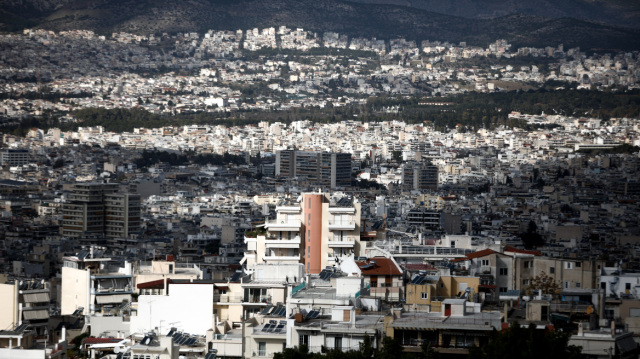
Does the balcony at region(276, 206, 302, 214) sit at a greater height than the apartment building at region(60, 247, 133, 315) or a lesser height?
greater

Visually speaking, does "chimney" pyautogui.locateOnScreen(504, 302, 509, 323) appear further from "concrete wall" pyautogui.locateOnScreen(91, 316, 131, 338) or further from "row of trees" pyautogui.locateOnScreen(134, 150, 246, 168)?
"row of trees" pyautogui.locateOnScreen(134, 150, 246, 168)

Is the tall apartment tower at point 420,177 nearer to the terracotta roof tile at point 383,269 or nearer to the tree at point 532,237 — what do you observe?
the tree at point 532,237

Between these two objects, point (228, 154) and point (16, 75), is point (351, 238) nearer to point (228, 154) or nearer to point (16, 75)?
point (228, 154)

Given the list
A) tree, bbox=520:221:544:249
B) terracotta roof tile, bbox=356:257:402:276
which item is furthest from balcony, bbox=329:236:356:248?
tree, bbox=520:221:544:249

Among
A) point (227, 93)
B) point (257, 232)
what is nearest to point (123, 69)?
point (227, 93)

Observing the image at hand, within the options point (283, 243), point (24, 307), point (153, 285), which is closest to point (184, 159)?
point (283, 243)
